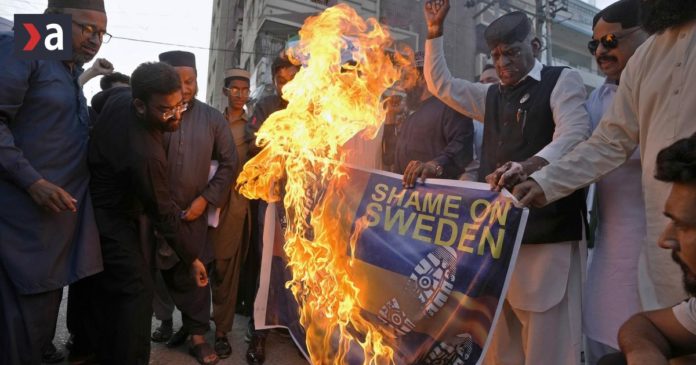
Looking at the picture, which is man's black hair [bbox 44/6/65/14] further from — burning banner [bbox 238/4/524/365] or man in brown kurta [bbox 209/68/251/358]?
man in brown kurta [bbox 209/68/251/358]

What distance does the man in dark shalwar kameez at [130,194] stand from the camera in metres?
2.91

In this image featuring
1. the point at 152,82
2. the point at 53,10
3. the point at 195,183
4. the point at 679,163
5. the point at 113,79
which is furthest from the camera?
the point at 113,79

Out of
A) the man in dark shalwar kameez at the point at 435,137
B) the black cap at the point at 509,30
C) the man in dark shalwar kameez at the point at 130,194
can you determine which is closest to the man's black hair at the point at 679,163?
the black cap at the point at 509,30

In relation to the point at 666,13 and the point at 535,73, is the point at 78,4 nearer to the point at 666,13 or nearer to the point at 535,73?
the point at 535,73

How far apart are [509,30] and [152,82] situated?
7.47ft

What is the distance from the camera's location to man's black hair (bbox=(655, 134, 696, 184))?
1.51 metres

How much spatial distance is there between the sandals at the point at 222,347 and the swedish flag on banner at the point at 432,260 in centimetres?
146

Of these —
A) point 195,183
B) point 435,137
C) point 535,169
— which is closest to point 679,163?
point 535,169

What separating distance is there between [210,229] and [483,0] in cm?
2190

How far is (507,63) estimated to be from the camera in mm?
2846

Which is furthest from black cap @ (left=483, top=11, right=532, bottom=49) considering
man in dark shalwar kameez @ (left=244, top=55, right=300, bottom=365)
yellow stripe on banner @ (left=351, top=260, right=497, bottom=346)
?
man in dark shalwar kameez @ (left=244, top=55, right=300, bottom=365)

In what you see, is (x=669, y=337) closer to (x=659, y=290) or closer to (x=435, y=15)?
(x=659, y=290)

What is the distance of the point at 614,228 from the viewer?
8.71 feet

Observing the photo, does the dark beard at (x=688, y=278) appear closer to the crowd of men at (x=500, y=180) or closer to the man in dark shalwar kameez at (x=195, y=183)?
the crowd of men at (x=500, y=180)
